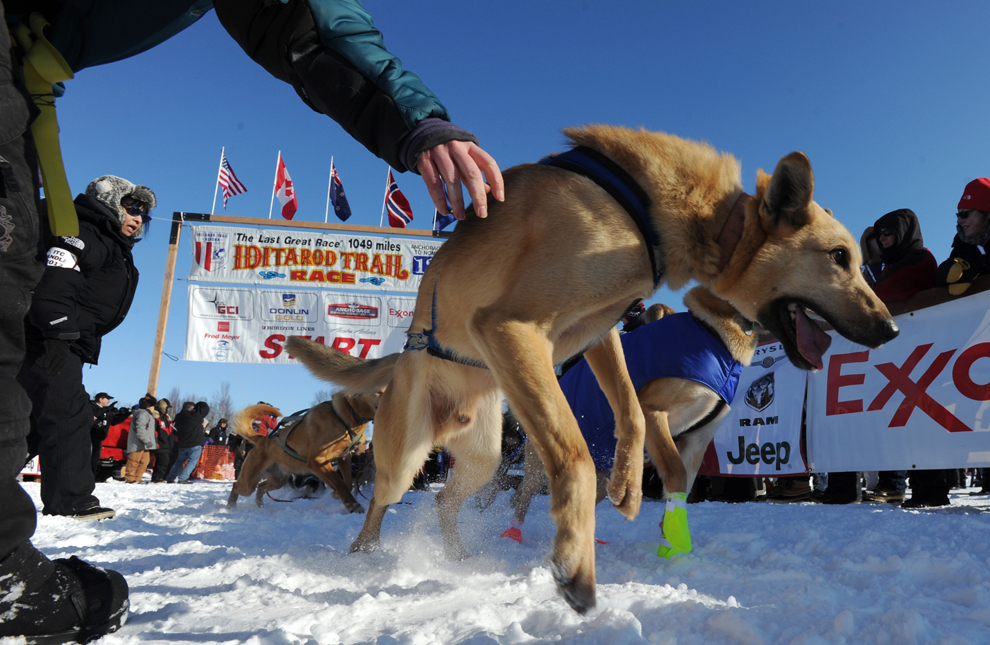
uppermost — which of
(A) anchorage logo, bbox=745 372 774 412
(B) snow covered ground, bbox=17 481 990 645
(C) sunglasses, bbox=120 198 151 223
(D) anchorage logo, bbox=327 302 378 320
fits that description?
(D) anchorage logo, bbox=327 302 378 320

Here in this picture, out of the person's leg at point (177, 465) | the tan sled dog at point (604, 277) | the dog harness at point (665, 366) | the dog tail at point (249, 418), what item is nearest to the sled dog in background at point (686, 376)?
the dog harness at point (665, 366)

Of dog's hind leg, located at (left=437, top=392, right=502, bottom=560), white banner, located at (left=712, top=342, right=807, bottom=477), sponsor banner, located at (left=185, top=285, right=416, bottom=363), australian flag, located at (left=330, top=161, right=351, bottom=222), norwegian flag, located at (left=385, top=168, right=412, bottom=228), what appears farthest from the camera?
australian flag, located at (left=330, top=161, right=351, bottom=222)

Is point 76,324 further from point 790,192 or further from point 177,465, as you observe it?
point 177,465

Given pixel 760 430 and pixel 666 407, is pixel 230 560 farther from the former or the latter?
pixel 760 430

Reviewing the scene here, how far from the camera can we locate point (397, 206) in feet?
46.6

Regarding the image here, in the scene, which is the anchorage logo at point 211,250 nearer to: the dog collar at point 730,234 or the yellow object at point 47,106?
the yellow object at point 47,106

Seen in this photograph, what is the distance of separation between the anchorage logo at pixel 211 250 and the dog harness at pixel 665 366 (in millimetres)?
9921

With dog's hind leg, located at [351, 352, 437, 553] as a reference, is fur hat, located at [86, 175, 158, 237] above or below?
above

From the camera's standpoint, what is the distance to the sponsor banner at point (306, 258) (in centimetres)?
1123

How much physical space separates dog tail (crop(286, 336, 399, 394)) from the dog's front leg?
4.17 ft

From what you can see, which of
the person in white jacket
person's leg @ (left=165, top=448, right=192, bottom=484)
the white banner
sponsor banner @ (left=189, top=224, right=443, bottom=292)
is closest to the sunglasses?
the white banner

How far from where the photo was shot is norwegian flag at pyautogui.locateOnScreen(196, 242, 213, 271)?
439 inches

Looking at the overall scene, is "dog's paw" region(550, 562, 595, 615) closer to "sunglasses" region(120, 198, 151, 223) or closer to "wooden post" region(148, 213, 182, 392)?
"sunglasses" region(120, 198, 151, 223)

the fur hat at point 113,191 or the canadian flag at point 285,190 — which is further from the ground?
the canadian flag at point 285,190
